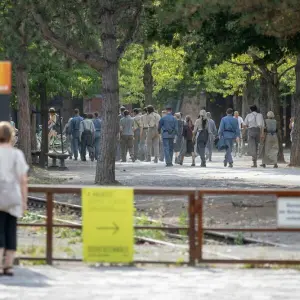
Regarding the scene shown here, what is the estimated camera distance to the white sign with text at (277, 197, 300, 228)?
13773 millimetres

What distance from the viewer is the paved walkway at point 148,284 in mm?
11586

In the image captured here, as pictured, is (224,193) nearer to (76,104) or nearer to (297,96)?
(297,96)

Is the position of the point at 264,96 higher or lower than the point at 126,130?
higher

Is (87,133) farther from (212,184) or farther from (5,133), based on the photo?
(5,133)

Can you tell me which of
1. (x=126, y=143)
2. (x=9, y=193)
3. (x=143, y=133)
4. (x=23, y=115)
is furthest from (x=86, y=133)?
(x=9, y=193)

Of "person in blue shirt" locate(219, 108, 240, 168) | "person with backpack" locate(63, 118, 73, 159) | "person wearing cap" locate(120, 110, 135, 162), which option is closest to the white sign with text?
"person in blue shirt" locate(219, 108, 240, 168)

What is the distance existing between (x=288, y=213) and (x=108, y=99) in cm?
1440

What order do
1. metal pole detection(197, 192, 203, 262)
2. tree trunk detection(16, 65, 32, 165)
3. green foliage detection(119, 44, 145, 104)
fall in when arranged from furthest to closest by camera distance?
green foliage detection(119, 44, 145, 104), tree trunk detection(16, 65, 32, 165), metal pole detection(197, 192, 203, 262)

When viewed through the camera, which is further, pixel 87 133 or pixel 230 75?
pixel 230 75

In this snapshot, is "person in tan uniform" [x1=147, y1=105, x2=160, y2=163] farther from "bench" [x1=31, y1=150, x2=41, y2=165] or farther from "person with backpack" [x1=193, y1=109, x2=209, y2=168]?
"bench" [x1=31, y1=150, x2=41, y2=165]

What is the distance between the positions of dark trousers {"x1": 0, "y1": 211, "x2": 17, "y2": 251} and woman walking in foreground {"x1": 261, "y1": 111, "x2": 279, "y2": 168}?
974 inches

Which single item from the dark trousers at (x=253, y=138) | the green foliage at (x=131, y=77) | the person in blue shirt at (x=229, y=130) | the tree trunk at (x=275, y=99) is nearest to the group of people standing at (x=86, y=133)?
the tree trunk at (x=275, y=99)

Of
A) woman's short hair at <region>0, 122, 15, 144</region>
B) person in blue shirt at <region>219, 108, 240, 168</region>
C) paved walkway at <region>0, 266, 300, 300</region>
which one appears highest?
person in blue shirt at <region>219, 108, 240, 168</region>

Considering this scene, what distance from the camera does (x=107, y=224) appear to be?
1373cm
